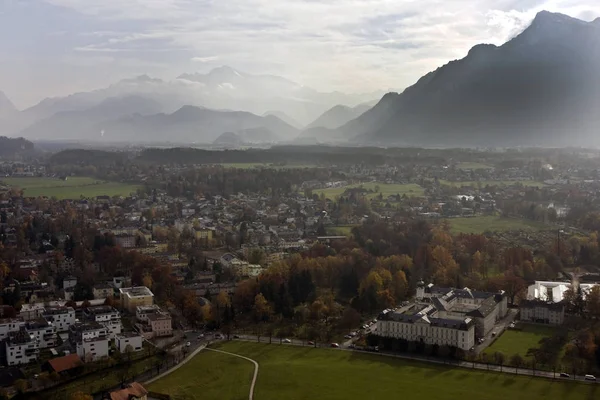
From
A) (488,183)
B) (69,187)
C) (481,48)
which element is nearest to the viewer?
(488,183)

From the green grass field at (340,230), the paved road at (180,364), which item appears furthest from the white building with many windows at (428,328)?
the green grass field at (340,230)

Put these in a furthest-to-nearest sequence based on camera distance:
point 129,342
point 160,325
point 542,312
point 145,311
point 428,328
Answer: point 145,311
point 542,312
point 160,325
point 428,328
point 129,342

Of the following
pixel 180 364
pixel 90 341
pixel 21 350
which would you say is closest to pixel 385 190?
pixel 180 364

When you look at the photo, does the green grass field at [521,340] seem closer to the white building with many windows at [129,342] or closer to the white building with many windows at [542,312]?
the white building with many windows at [542,312]

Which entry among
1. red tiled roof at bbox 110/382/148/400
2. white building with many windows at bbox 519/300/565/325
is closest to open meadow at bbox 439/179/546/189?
white building with many windows at bbox 519/300/565/325

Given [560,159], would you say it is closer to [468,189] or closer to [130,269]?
[468,189]

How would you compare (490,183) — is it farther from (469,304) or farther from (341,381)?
(341,381)
